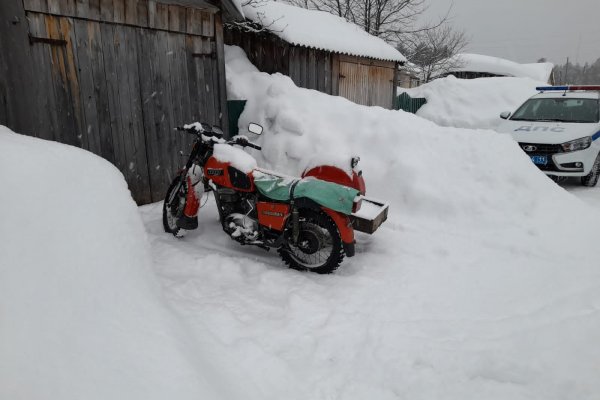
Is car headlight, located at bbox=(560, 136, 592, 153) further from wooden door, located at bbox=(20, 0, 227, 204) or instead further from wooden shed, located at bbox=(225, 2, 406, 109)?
wooden door, located at bbox=(20, 0, 227, 204)

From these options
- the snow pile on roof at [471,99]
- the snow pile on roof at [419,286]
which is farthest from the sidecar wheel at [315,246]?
the snow pile on roof at [471,99]

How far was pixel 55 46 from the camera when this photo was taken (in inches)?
182

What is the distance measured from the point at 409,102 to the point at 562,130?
10.5 meters

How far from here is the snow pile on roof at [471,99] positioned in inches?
633

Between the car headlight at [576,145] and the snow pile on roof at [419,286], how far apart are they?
1685mm

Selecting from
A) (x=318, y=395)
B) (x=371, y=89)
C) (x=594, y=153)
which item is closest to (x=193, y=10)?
(x=318, y=395)

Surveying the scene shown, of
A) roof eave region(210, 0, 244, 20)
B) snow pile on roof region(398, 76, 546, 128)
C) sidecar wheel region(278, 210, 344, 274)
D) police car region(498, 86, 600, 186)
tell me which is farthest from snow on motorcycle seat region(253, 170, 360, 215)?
snow pile on roof region(398, 76, 546, 128)

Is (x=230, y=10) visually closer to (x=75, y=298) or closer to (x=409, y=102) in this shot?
(x=75, y=298)

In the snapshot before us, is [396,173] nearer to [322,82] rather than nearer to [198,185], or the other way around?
[198,185]

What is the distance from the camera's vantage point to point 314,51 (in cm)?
1053

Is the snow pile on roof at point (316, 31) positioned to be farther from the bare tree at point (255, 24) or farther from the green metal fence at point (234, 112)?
the green metal fence at point (234, 112)

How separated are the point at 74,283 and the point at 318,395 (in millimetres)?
1513

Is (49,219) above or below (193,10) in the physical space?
below

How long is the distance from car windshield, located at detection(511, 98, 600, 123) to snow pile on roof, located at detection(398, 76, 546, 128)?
656 cm
